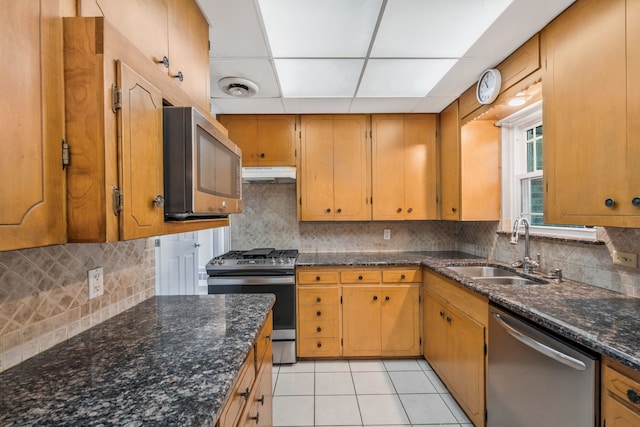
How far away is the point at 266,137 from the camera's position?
9.77ft

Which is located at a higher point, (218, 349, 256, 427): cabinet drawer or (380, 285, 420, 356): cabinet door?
(218, 349, 256, 427): cabinet drawer

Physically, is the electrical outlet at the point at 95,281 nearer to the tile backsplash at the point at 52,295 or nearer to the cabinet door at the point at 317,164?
the tile backsplash at the point at 52,295

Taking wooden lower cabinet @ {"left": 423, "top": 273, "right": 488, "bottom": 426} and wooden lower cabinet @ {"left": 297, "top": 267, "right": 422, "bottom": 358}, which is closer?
wooden lower cabinet @ {"left": 423, "top": 273, "right": 488, "bottom": 426}

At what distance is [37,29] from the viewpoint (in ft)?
2.18

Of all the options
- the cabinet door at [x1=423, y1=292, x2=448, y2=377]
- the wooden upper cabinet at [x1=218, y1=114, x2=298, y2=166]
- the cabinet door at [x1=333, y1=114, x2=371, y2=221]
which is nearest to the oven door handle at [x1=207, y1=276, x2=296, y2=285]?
the cabinet door at [x1=333, y1=114, x2=371, y2=221]

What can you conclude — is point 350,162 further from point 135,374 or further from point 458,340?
point 135,374

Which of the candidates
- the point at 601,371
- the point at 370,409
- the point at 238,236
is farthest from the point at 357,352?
the point at 601,371

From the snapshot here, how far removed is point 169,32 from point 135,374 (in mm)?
1220

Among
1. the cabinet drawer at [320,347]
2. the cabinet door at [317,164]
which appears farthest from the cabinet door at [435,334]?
the cabinet door at [317,164]

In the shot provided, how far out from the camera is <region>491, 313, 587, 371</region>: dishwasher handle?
3.53 feet

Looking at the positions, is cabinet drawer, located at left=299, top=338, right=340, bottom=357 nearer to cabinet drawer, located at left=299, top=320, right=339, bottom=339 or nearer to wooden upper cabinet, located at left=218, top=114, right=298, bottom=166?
cabinet drawer, located at left=299, top=320, right=339, bottom=339

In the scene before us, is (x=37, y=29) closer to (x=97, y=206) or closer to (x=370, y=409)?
(x=97, y=206)

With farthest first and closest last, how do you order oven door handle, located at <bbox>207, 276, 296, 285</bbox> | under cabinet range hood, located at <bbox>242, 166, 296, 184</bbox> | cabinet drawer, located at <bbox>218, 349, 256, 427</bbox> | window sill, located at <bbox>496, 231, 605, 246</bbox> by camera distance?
under cabinet range hood, located at <bbox>242, 166, 296, 184</bbox> → oven door handle, located at <bbox>207, 276, 296, 285</bbox> → window sill, located at <bbox>496, 231, 605, 246</bbox> → cabinet drawer, located at <bbox>218, 349, 256, 427</bbox>

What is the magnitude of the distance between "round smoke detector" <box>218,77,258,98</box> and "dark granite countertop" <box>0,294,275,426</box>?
1661mm
